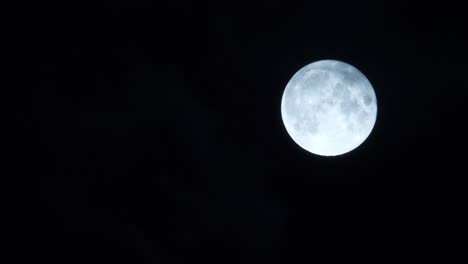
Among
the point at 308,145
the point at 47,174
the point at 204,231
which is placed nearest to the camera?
the point at 308,145

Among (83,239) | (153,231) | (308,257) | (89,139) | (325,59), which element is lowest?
(83,239)

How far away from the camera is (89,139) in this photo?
7219 mm

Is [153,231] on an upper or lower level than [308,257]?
lower

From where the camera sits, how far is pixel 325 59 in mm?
6305

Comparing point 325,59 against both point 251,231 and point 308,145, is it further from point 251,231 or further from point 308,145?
point 251,231

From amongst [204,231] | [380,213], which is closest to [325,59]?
[380,213]

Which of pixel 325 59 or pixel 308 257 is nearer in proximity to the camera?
pixel 325 59

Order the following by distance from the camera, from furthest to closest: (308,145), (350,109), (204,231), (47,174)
→ (204,231), (47,174), (308,145), (350,109)

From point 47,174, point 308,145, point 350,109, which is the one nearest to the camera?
point 350,109

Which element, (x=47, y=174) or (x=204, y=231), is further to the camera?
(x=204, y=231)

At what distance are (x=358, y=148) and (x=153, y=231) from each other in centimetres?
509

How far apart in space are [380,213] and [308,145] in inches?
102

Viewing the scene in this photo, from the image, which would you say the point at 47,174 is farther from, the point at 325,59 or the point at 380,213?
the point at 380,213

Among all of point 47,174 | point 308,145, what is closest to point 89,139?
point 47,174
